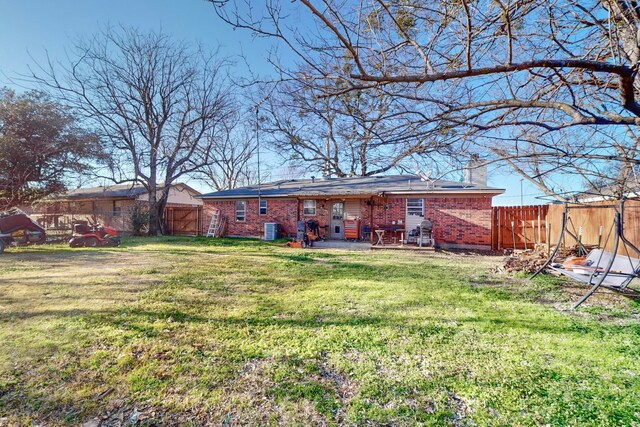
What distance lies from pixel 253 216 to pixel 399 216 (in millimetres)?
7863

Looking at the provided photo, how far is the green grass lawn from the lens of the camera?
7.02 feet

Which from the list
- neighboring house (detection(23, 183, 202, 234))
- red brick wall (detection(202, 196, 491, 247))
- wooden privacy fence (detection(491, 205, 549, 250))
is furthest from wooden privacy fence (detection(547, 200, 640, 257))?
neighboring house (detection(23, 183, 202, 234))

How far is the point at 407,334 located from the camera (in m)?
3.45

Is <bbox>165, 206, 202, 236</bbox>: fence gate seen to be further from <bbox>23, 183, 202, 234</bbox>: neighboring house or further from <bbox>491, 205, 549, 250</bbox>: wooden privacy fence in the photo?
<bbox>491, 205, 549, 250</bbox>: wooden privacy fence

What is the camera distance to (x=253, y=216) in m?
16.0

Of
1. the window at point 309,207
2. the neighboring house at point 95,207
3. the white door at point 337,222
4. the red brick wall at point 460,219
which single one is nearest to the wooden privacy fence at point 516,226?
the red brick wall at point 460,219

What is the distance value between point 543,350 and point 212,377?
3343mm

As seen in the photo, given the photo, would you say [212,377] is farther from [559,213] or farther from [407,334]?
[559,213]

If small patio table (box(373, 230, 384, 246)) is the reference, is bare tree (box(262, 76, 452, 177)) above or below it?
above

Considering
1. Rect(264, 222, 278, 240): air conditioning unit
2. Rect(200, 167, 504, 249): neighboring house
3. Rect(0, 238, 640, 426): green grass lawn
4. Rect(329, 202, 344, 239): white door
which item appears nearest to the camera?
Rect(0, 238, 640, 426): green grass lawn

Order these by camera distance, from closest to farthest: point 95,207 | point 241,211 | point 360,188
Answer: point 360,188
point 241,211
point 95,207

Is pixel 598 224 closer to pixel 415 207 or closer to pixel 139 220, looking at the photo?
pixel 415 207

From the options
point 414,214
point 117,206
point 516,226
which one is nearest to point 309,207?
point 414,214

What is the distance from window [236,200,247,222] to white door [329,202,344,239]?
502 centimetres
